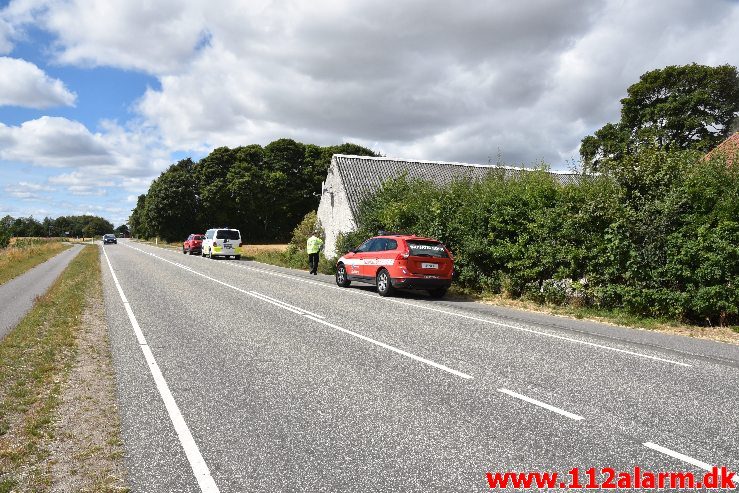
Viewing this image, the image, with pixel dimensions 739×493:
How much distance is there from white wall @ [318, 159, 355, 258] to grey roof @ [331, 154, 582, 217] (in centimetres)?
51

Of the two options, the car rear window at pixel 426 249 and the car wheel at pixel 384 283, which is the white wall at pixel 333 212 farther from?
the car rear window at pixel 426 249

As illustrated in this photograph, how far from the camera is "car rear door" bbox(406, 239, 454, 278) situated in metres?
14.5

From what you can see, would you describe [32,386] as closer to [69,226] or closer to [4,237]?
[4,237]

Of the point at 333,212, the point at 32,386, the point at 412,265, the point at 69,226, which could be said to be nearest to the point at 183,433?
the point at 32,386

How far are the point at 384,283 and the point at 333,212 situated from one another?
17354 millimetres

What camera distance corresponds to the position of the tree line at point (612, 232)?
32.8 ft

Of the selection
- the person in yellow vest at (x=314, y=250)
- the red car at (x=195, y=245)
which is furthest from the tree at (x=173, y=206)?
the person in yellow vest at (x=314, y=250)

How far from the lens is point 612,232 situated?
1150cm

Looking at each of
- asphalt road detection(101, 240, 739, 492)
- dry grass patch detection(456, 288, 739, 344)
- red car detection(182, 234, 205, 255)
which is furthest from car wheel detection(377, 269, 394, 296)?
red car detection(182, 234, 205, 255)

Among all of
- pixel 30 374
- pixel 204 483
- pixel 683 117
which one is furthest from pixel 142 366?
pixel 683 117

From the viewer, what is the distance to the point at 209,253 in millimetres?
37844

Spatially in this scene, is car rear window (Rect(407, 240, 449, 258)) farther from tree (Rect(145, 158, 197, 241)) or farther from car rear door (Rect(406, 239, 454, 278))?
tree (Rect(145, 158, 197, 241))

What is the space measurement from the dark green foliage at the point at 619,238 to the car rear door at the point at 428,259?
115cm

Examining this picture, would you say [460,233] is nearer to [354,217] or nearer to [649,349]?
[649,349]
